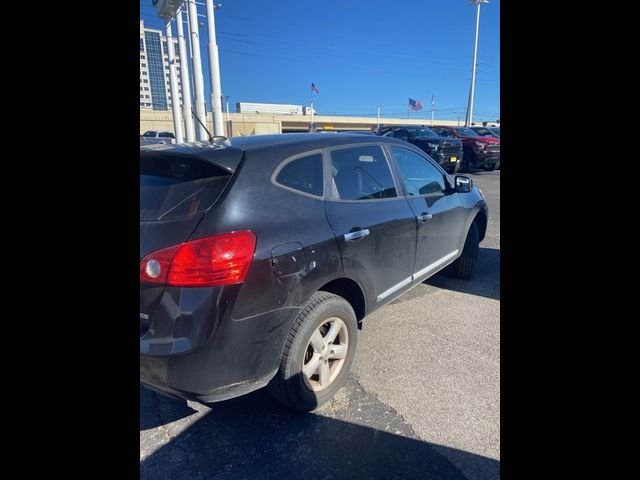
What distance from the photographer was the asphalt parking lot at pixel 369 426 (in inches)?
75.3

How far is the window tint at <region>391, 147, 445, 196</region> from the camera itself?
326 centimetres

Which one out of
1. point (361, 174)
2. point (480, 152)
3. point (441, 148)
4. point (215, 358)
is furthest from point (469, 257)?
point (480, 152)

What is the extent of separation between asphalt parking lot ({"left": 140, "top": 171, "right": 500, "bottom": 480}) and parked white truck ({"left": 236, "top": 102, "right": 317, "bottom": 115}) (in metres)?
63.7

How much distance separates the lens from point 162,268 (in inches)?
70.4

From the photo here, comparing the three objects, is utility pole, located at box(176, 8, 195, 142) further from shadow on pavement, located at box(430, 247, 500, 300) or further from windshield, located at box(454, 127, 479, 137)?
shadow on pavement, located at box(430, 247, 500, 300)

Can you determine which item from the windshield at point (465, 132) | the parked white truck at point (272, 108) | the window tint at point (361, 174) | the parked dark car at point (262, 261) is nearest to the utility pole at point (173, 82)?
the windshield at point (465, 132)

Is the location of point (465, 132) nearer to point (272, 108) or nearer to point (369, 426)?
point (369, 426)

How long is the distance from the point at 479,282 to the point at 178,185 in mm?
3608

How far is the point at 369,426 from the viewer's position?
219 centimetres

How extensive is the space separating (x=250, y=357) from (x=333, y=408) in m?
0.80

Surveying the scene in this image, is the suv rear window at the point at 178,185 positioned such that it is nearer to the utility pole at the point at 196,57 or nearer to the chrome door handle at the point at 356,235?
the chrome door handle at the point at 356,235
